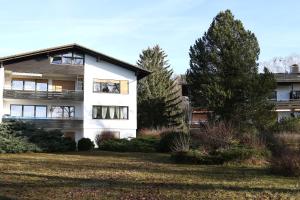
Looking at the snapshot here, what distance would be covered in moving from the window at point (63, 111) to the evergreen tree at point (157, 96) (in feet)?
39.6

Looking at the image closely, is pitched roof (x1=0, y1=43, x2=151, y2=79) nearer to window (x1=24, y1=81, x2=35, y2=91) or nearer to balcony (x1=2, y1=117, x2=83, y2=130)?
window (x1=24, y1=81, x2=35, y2=91)

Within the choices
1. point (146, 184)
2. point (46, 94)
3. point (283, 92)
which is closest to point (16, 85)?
point (46, 94)

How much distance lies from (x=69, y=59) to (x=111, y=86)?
5.23m

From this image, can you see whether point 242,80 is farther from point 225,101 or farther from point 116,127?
point 116,127

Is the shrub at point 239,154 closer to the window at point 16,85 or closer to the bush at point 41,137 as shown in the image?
the bush at point 41,137

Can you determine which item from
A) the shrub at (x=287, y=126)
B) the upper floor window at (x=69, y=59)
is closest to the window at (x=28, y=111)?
the upper floor window at (x=69, y=59)

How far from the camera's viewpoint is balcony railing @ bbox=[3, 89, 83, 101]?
48812mm

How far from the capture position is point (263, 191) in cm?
1284

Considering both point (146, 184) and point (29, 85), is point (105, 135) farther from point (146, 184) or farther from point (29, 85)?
point (146, 184)

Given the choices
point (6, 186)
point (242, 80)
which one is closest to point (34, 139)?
point (242, 80)

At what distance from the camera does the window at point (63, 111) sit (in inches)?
2021

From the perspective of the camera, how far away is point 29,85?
168ft

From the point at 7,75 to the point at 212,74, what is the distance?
21.1 metres

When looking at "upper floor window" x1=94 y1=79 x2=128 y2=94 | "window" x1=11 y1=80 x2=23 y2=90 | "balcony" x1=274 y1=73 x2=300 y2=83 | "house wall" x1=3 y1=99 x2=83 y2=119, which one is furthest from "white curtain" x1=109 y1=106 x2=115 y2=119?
"balcony" x1=274 y1=73 x2=300 y2=83
